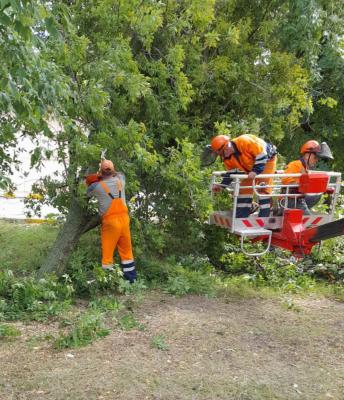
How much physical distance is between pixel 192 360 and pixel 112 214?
3.02 metres

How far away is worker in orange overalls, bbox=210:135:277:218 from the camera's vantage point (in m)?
7.07

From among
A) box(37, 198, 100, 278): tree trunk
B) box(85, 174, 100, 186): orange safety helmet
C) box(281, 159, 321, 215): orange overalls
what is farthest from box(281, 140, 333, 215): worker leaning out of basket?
box(37, 198, 100, 278): tree trunk

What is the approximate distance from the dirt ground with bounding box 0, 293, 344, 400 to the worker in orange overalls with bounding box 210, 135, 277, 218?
5.28 ft

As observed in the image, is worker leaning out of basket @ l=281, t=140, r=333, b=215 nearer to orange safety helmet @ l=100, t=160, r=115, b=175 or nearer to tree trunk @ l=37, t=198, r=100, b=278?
orange safety helmet @ l=100, t=160, r=115, b=175

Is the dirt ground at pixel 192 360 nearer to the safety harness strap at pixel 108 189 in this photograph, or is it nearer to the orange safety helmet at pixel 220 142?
the safety harness strap at pixel 108 189

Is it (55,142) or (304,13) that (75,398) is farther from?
(304,13)

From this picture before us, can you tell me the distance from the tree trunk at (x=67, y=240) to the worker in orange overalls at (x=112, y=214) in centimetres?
48

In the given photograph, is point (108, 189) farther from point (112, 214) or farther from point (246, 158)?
point (246, 158)

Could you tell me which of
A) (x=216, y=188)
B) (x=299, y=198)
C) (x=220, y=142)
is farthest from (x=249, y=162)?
(x=299, y=198)

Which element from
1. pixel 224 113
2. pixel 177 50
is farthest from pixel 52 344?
pixel 224 113

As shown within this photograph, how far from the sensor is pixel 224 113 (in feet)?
29.8

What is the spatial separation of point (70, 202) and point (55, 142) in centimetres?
144

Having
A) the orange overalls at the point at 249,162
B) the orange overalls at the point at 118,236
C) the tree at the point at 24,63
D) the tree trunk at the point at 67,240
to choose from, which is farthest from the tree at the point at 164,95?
the tree at the point at 24,63

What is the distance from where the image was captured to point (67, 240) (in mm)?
7816
